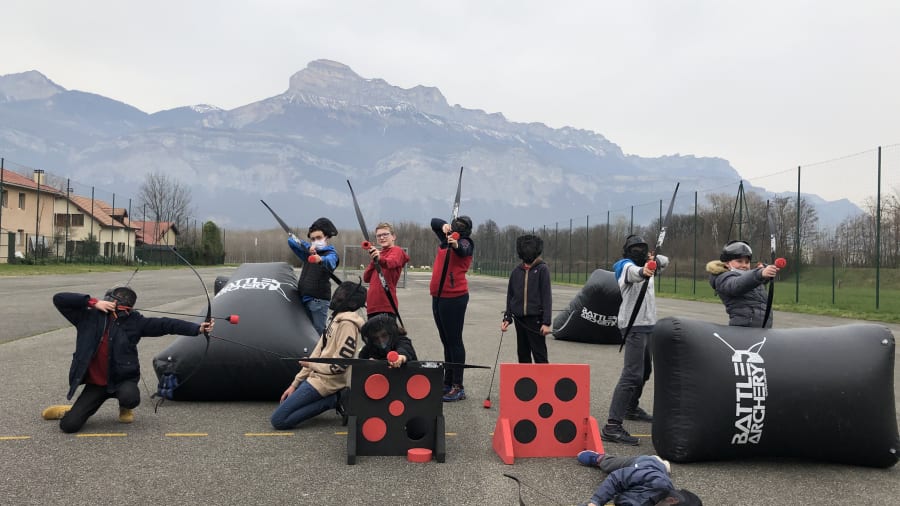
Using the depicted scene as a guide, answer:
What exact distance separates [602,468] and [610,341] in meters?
7.53

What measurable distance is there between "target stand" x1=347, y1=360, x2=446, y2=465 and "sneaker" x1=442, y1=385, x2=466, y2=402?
5.61 feet

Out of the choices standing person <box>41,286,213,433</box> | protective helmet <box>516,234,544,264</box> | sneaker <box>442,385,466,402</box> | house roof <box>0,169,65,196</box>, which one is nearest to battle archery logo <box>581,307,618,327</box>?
sneaker <box>442,385,466,402</box>

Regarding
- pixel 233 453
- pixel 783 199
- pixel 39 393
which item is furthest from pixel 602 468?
pixel 783 199

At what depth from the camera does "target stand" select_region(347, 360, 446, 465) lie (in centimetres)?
497

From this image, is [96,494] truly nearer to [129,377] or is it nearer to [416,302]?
[129,377]

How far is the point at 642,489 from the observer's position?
12.5 ft

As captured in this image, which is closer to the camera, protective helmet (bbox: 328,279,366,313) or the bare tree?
protective helmet (bbox: 328,279,366,313)

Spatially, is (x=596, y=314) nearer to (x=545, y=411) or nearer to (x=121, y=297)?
(x=545, y=411)

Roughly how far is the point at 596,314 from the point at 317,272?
5.87 meters

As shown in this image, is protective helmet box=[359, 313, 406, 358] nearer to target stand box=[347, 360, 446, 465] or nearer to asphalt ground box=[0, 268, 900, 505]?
target stand box=[347, 360, 446, 465]

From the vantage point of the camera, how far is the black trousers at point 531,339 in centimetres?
621

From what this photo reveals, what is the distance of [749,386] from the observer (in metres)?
4.67

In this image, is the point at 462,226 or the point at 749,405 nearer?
the point at 749,405

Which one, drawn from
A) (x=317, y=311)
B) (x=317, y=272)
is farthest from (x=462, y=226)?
(x=317, y=311)
